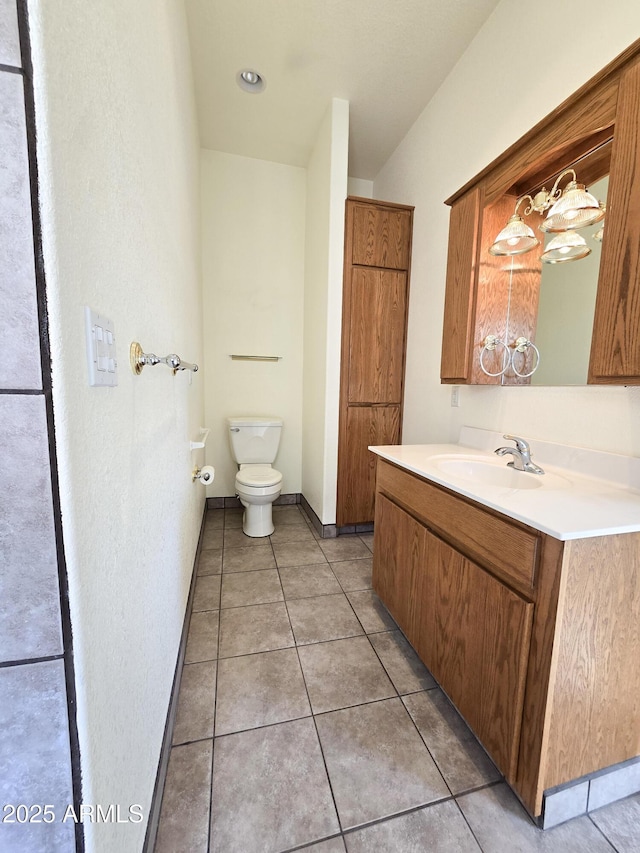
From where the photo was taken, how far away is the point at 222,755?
103 cm

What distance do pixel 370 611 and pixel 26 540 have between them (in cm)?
165

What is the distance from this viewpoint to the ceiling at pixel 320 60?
164 cm

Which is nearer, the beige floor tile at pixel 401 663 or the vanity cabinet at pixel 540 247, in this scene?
the vanity cabinet at pixel 540 247

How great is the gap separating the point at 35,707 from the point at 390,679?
1275mm

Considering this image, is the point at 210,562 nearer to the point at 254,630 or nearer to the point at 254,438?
the point at 254,630

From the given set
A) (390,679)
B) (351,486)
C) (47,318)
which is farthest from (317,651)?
(47,318)

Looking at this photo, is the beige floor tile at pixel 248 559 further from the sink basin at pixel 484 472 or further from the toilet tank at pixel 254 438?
the sink basin at pixel 484 472

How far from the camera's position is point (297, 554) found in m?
2.25

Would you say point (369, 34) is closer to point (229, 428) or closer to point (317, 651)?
point (229, 428)

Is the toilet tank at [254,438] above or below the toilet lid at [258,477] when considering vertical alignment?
above

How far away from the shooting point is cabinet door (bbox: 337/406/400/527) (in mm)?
2455

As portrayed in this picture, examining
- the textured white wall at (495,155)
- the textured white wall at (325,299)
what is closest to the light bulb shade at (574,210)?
the textured white wall at (495,155)

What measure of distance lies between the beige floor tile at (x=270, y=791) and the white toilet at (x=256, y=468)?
1401 millimetres

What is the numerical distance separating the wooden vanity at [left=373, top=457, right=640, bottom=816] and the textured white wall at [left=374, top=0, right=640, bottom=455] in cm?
55
